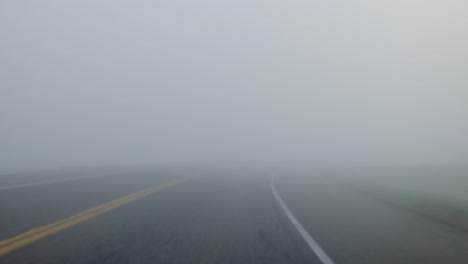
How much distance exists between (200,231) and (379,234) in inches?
144

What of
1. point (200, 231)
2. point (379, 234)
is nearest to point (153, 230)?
point (200, 231)

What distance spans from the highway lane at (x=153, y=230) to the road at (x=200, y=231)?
15 mm

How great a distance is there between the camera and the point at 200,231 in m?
10.3

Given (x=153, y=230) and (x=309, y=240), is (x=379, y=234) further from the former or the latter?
(x=153, y=230)

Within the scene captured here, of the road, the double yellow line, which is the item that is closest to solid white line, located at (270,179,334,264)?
the road

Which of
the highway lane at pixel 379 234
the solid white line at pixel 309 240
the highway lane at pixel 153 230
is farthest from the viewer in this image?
the highway lane at pixel 379 234

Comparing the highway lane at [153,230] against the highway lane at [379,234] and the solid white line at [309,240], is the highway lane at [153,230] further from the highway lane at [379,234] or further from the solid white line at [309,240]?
the highway lane at [379,234]

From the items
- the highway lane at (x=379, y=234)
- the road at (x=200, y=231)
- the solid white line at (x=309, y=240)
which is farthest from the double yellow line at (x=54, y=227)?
the highway lane at (x=379, y=234)

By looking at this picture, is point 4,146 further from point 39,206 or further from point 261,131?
point 261,131

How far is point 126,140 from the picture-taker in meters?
95.4

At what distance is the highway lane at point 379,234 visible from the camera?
8.73 m

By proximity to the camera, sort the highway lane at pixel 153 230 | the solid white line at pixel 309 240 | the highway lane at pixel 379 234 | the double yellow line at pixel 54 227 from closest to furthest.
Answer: the highway lane at pixel 153 230, the double yellow line at pixel 54 227, the solid white line at pixel 309 240, the highway lane at pixel 379 234

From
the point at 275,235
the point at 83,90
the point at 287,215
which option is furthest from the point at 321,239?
the point at 83,90

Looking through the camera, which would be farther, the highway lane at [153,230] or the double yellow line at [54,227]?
the double yellow line at [54,227]
